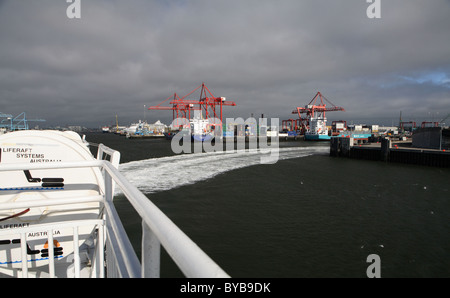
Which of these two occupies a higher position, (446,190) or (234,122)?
(234,122)

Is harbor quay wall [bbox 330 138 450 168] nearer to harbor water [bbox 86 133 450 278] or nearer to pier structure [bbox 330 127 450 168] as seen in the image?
pier structure [bbox 330 127 450 168]

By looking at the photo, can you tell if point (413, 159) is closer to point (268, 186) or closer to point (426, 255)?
point (268, 186)

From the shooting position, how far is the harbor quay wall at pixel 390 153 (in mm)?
27928

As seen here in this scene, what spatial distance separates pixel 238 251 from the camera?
789cm

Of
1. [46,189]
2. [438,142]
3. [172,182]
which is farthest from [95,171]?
[438,142]

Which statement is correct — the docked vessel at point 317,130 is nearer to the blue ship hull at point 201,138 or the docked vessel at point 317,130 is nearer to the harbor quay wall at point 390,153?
the blue ship hull at point 201,138

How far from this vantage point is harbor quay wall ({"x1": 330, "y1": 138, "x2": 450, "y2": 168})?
27.9 meters

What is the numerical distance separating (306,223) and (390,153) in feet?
97.1

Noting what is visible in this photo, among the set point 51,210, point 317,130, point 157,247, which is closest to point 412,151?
point 51,210

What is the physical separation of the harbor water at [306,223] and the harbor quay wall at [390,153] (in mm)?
12063

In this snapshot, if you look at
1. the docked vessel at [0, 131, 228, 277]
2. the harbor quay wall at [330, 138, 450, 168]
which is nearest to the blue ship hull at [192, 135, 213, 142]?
the harbor quay wall at [330, 138, 450, 168]

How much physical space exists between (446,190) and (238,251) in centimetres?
1717

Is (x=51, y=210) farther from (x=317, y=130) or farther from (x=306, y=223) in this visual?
(x=317, y=130)

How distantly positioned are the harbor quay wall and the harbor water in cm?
1206
